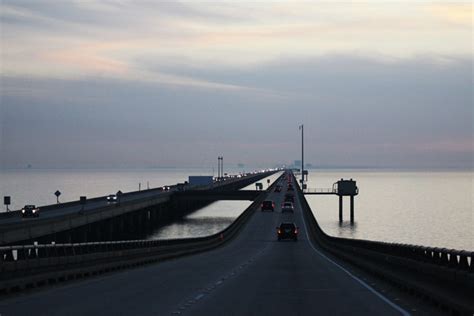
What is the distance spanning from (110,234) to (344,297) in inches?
3805

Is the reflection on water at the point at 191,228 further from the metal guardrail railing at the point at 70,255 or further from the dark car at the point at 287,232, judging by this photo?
the metal guardrail railing at the point at 70,255

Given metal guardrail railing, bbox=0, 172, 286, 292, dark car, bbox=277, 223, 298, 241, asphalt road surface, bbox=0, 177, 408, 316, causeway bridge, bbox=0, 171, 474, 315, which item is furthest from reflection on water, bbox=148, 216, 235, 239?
asphalt road surface, bbox=0, 177, 408, 316

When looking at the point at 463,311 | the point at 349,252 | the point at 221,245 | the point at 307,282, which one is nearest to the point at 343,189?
the point at 221,245

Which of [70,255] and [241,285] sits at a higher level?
[70,255]

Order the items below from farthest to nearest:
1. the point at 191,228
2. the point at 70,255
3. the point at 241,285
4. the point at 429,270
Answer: the point at 191,228
the point at 70,255
the point at 241,285
the point at 429,270

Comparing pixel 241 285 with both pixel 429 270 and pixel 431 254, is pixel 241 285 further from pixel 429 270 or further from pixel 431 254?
pixel 429 270

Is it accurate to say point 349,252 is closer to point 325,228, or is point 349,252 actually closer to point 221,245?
point 221,245

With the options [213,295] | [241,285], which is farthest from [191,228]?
[213,295]

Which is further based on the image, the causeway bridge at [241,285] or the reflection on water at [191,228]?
the reflection on water at [191,228]

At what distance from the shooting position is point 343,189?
498 feet

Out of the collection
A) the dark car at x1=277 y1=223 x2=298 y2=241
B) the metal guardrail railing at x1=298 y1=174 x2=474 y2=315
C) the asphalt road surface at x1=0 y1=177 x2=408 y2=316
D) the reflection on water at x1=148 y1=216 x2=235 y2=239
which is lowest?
the reflection on water at x1=148 y1=216 x2=235 y2=239

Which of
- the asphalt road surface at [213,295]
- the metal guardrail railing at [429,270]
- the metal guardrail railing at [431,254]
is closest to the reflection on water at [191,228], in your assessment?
the metal guardrail railing at [431,254]

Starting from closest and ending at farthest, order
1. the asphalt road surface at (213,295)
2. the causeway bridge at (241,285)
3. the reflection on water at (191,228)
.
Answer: the asphalt road surface at (213,295) < the causeway bridge at (241,285) < the reflection on water at (191,228)

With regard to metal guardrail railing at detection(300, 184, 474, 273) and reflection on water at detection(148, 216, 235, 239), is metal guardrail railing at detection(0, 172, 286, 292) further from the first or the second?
reflection on water at detection(148, 216, 235, 239)
